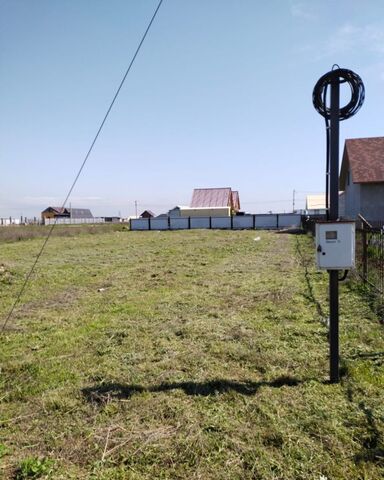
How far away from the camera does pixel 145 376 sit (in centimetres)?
318

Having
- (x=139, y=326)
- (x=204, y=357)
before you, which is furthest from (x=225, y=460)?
(x=139, y=326)

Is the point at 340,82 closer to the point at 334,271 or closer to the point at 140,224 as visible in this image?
the point at 334,271

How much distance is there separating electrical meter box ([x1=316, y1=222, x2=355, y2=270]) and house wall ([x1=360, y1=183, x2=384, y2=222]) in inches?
685

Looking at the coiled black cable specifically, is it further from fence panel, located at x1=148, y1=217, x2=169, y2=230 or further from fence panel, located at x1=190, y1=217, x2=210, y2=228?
fence panel, located at x1=148, y1=217, x2=169, y2=230

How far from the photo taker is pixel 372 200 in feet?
60.6

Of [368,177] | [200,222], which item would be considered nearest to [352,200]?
[368,177]

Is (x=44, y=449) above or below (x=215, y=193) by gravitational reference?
below

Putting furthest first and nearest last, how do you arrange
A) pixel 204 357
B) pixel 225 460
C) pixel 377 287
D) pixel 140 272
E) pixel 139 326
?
pixel 140 272, pixel 377 287, pixel 139 326, pixel 204 357, pixel 225 460

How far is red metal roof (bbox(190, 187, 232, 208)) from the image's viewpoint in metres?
42.5

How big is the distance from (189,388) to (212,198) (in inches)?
1603

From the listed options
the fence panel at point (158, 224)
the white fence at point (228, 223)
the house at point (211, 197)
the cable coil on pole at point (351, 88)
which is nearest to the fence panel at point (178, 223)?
the white fence at point (228, 223)

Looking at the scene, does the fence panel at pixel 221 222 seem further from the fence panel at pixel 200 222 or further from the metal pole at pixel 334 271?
the metal pole at pixel 334 271

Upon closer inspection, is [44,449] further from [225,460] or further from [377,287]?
[377,287]

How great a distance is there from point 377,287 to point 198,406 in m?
4.07
